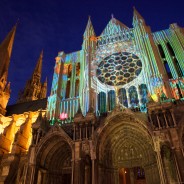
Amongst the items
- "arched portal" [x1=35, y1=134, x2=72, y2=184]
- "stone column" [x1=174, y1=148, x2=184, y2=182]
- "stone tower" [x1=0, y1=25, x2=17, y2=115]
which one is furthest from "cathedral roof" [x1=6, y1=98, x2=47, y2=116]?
"stone column" [x1=174, y1=148, x2=184, y2=182]

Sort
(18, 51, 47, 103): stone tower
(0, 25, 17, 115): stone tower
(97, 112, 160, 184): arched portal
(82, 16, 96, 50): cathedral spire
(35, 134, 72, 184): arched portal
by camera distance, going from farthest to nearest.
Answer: (18, 51, 47, 103): stone tower, (0, 25, 17, 115): stone tower, (82, 16, 96, 50): cathedral spire, (35, 134, 72, 184): arched portal, (97, 112, 160, 184): arched portal

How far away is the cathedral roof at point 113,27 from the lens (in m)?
26.2

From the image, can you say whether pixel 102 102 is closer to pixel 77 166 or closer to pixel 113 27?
pixel 77 166

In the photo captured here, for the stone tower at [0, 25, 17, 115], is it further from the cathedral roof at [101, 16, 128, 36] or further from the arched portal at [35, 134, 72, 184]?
the cathedral roof at [101, 16, 128, 36]

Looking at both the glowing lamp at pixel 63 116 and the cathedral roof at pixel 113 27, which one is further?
the cathedral roof at pixel 113 27

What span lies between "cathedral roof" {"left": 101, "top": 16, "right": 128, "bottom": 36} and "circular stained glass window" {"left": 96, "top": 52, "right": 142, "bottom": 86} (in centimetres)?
470

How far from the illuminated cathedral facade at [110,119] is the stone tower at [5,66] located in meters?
1.49

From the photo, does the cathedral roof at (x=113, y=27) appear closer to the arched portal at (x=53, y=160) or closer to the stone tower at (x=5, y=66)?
the arched portal at (x=53, y=160)

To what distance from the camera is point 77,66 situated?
81.7 feet

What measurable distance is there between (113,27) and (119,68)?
26.0ft

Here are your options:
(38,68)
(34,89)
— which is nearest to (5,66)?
(34,89)

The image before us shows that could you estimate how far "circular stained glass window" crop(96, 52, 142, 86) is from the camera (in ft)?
68.7

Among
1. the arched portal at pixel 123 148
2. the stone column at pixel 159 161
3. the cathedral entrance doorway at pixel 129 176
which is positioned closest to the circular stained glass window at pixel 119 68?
the arched portal at pixel 123 148

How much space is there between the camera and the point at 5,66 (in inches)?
1350
